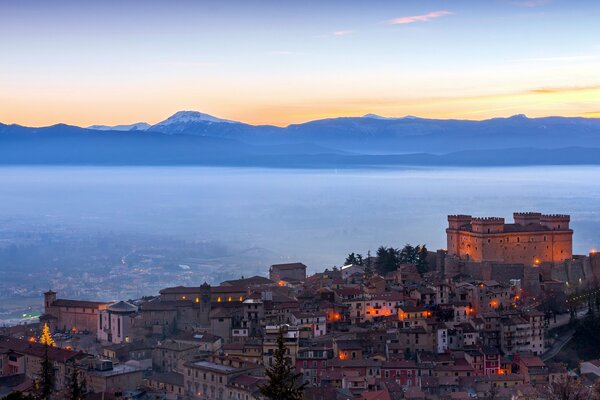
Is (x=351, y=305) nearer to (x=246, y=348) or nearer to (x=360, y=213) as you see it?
(x=246, y=348)

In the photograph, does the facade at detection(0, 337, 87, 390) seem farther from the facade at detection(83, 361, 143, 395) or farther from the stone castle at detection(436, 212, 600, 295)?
the stone castle at detection(436, 212, 600, 295)

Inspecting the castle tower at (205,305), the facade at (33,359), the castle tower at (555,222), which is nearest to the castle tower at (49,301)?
the facade at (33,359)

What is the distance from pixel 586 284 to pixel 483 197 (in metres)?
126

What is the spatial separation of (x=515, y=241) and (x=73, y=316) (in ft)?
70.8

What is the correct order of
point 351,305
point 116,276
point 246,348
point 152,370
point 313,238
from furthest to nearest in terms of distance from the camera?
point 313,238 < point 116,276 < point 351,305 < point 152,370 < point 246,348

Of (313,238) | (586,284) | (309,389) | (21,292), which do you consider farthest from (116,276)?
(309,389)

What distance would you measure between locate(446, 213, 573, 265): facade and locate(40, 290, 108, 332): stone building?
1798 cm

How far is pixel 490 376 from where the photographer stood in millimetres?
34906

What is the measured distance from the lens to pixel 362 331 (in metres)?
38.6

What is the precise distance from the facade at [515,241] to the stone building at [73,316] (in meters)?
18.0

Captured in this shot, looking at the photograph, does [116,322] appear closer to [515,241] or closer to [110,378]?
[110,378]

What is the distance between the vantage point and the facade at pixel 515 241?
161 feet

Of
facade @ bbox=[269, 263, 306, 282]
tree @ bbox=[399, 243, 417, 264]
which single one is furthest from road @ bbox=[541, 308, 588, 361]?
facade @ bbox=[269, 263, 306, 282]

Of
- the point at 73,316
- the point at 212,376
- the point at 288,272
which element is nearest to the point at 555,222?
the point at 288,272
